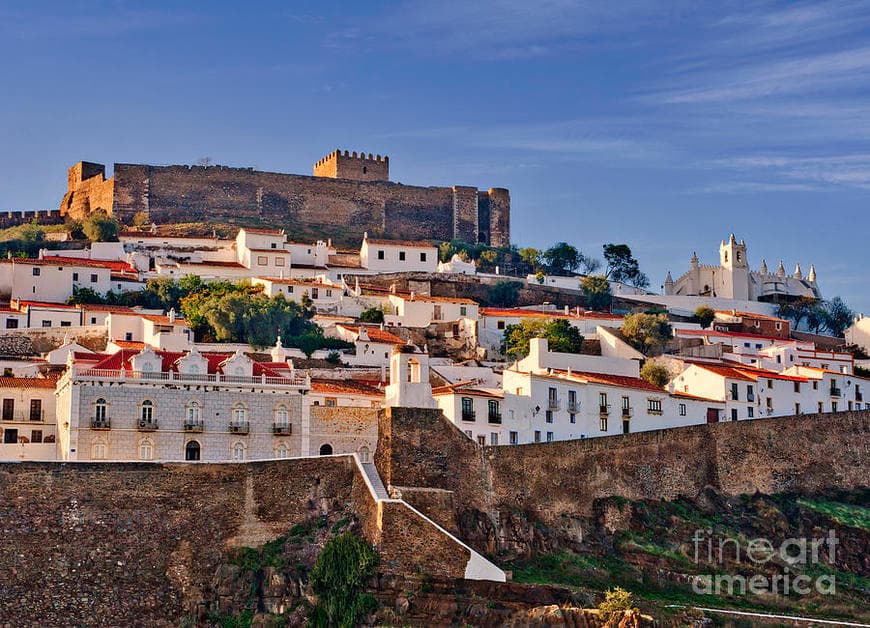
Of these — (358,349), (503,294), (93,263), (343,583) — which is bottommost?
(343,583)

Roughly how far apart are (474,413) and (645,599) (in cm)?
989

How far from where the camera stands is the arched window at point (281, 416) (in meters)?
53.1

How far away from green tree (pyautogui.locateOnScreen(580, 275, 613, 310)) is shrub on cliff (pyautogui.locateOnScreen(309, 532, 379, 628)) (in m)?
47.3

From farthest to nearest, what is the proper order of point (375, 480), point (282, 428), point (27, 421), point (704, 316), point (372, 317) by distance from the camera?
point (704, 316)
point (372, 317)
point (27, 421)
point (282, 428)
point (375, 480)

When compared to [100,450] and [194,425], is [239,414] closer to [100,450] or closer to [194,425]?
[194,425]

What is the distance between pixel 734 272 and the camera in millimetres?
97250

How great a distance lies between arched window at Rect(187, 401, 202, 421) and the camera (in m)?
51.9

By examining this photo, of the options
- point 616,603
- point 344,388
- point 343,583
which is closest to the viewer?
point 343,583

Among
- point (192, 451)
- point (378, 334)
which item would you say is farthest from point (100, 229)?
point (192, 451)

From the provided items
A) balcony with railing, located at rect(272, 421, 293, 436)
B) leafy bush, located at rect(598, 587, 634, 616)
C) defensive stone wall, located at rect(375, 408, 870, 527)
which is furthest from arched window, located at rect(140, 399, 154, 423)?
leafy bush, located at rect(598, 587, 634, 616)

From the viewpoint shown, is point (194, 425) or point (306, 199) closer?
point (194, 425)

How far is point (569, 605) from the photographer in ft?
155

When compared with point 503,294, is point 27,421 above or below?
below

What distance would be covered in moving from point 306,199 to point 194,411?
58.1 meters
